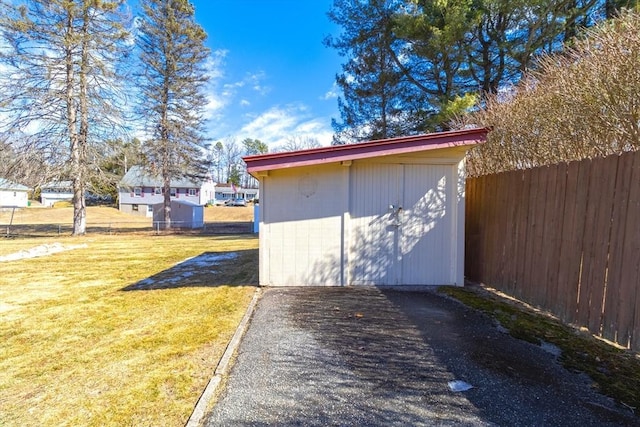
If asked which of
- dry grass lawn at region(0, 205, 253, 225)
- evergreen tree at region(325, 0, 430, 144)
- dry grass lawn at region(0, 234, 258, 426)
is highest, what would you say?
evergreen tree at region(325, 0, 430, 144)

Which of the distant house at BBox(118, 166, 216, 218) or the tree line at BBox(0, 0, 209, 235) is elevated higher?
the tree line at BBox(0, 0, 209, 235)

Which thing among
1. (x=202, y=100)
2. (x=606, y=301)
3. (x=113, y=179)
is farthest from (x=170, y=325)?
(x=202, y=100)

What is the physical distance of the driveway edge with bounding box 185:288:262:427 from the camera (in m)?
2.21

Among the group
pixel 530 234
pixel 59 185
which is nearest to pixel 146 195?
pixel 59 185

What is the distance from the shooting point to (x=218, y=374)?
2.81 m

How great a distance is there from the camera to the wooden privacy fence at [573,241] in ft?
10.1

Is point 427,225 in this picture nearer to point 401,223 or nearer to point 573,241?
point 401,223

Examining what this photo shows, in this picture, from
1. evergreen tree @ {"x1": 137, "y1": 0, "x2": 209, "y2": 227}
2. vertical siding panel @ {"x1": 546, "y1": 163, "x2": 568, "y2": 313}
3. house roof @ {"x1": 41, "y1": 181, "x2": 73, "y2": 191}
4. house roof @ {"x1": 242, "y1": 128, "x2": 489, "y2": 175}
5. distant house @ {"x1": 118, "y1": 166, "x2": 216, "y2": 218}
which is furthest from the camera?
distant house @ {"x1": 118, "y1": 166, "x2": 216, "y2": 218}

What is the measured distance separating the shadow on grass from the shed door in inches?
85.5

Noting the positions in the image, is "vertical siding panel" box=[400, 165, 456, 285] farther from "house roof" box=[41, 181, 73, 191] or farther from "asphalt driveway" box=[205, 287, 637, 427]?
"house roof" box=[41, 181, 73, 191]

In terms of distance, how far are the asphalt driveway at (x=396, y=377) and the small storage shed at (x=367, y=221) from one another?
52.9 inches

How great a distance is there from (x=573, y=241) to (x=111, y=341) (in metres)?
5.18

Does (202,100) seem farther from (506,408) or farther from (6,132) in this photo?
(506,408)

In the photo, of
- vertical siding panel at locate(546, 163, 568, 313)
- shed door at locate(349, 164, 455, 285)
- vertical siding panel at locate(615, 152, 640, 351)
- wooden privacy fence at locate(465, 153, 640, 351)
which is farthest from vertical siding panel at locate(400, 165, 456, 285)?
vertical siding panel at locate(615, 152, 640, 351)
